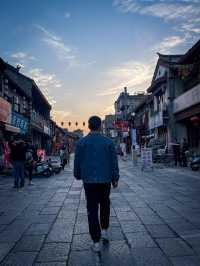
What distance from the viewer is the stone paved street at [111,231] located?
465 cm

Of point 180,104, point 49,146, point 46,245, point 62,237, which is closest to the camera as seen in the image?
point 46,245

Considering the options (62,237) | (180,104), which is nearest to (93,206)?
(62,237)

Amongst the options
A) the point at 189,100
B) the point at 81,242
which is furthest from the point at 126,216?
the point at 189,100

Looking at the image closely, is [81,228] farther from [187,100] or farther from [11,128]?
[187,100]

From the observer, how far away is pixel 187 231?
19.6 feet

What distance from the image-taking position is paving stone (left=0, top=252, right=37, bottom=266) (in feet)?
14.9

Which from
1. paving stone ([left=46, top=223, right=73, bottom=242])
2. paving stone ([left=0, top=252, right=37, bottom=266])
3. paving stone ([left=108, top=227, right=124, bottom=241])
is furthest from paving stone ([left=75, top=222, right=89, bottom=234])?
paving stone ([left=0, top=252, right=37, bottom=266])

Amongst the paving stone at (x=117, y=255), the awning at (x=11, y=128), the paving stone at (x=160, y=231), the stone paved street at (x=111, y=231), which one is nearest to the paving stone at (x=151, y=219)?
the stone paved street at (x=111, y=231)

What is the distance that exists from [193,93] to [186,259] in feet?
67.2

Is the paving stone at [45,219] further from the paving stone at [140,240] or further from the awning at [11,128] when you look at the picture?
the awning at [11,128]

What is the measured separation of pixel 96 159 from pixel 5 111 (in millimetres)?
18967

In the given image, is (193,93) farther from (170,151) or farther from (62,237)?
(62,237)

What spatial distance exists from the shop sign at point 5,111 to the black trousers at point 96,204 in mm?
17619

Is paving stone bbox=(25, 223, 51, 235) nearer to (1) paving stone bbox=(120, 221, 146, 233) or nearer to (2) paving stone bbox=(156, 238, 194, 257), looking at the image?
(1) paving stone bbox=(120, 221, 146, 233)
